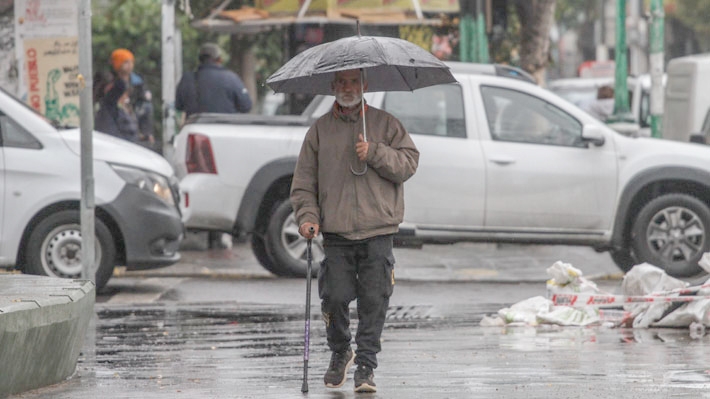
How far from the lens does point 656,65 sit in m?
18.0

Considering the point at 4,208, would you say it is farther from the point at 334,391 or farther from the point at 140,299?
the point at 334,391

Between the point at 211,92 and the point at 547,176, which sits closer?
the point at 547,176

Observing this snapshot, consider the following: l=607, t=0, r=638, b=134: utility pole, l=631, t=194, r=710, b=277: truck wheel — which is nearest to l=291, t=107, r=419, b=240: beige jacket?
l=631, t=194, r=710, b=277: truck wheel

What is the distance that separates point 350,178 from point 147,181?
5.37 meters

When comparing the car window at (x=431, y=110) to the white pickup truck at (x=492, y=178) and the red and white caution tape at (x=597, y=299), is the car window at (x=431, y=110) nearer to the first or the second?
the white pickup truck at (x=492, y=178)

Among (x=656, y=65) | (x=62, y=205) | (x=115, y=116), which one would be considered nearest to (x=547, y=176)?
(x=62, y=205)

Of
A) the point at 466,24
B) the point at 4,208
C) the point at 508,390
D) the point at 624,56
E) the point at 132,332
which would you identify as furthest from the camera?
the point at 466,24

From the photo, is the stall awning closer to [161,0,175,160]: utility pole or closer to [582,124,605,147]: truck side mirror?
[161,0,175,160]: utility pole

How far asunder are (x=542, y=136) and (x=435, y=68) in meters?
6.33

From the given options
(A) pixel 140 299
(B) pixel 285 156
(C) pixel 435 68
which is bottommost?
(A) pixel 140 299

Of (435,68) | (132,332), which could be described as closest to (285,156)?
(132,332)

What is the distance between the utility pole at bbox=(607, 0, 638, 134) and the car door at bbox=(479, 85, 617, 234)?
410 centimetres

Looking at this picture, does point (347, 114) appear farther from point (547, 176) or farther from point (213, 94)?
point (213, 94)

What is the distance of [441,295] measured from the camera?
12812mm
